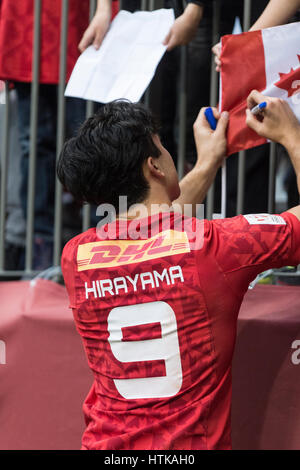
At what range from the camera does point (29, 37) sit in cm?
262

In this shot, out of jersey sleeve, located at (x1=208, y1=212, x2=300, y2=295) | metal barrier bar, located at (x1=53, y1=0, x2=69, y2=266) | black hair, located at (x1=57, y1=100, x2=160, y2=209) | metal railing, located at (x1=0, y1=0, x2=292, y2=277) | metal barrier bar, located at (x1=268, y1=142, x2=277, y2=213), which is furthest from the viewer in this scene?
metal barrier bar, located at (x1=53, y1=0, x2=69, y2=266)

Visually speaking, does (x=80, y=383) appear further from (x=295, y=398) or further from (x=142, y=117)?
(x=142, y=117)

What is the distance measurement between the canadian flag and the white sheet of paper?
331mm

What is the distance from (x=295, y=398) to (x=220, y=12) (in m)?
1.41

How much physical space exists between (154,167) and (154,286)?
321mm

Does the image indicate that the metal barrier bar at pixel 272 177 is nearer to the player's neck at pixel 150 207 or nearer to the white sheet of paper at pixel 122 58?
the white sheet of paper at pixel 122 58

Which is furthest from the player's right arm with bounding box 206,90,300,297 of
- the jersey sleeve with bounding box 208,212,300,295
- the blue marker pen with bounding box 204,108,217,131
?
the blue marker pen with bounding box 204,108,217,131

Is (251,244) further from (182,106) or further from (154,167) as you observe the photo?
(182,106)

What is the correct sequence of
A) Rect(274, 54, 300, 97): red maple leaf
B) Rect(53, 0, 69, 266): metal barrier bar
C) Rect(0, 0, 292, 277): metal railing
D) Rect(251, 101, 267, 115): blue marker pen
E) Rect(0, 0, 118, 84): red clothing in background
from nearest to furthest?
1. Rect(251, 101, 267, 115): blue marker pen
2. Rect(274, 54, 300, 97): red maple leaf
3. Rect(0, 0, 292, 277): metal railing
4. Rect(53, 0, 69, 266): metal barrier bar
5. Rect(0, 0, 118, 84): red clothing in background

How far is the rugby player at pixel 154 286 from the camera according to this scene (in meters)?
1.51

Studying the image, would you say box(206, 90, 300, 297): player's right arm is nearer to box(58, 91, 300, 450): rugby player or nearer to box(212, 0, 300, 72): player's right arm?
box(58, 91, 300, 450): rugby player

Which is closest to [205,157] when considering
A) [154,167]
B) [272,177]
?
[272,177]

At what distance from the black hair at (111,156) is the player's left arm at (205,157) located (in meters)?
0.35

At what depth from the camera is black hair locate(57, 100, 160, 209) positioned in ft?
5.28
